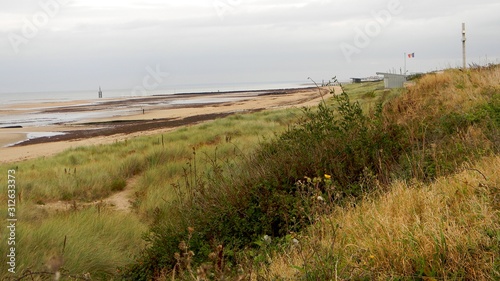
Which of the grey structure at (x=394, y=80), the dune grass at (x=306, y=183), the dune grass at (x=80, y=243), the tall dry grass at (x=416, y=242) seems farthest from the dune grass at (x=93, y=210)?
the grey structure at (x=394, y=80)

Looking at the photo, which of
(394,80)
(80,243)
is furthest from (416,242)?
(394,80)

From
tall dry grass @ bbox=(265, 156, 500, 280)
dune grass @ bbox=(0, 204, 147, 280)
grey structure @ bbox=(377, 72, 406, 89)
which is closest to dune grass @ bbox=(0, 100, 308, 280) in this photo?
dune grass @ bbox=(0, 204, 147, 280)

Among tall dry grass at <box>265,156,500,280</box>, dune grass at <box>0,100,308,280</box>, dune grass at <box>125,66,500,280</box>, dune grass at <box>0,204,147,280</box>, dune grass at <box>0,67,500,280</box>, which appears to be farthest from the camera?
dune grass at <box>0,100,308,280</box>

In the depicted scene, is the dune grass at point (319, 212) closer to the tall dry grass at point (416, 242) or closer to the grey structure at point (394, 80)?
the tall dry grass at point (416, 242)

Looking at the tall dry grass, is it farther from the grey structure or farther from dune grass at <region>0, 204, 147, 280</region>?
the grey structure

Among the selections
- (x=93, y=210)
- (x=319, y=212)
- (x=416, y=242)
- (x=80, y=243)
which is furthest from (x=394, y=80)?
(x=416, y=242)

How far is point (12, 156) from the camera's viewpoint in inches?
838

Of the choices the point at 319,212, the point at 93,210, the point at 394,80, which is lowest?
the point at 93,210

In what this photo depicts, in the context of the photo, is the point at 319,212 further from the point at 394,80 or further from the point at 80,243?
the point at 394,80

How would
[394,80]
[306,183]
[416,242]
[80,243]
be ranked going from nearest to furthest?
[416,242] < [80,243] < [306,183] < [394,80]

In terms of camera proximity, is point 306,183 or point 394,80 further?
point 394,80

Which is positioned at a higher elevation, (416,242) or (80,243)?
(416,242)

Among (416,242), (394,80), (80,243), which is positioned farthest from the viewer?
(394,80)

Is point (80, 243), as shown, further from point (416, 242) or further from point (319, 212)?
point (416, 242)
